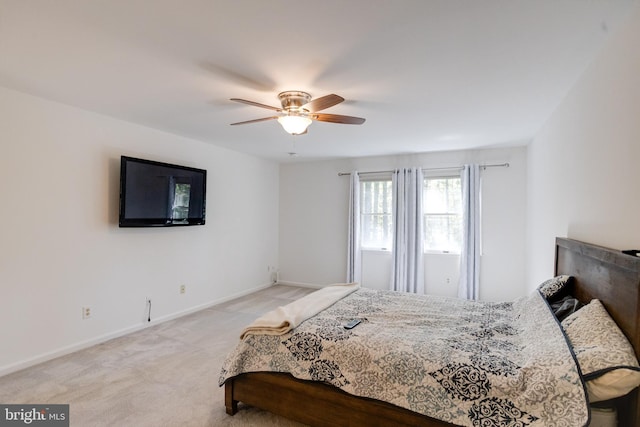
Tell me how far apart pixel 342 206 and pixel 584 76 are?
4.02 meters

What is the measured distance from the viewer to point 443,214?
16.9 ft

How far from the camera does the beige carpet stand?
2195 mm

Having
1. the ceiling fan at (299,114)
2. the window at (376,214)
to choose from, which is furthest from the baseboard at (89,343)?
the ceiling fan at (299,114)

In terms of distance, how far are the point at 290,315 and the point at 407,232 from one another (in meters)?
3.31

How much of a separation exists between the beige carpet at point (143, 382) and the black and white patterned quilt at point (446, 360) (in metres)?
0.36

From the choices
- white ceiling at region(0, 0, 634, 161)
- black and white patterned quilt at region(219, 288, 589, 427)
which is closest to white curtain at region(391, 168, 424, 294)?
white ceiling at region(0, 0, 634, 161)

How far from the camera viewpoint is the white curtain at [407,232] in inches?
203

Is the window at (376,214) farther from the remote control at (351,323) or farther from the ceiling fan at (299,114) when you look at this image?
the remote control at (351,323)

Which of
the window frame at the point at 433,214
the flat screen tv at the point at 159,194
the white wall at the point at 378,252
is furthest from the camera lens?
the window frame at the point at 433,214

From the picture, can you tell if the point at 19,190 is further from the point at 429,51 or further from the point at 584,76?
the point at 584,76

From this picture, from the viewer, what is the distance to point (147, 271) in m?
3.94

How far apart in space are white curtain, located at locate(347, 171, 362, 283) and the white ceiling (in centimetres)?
235

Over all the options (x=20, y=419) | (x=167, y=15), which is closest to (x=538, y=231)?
(x=167, y=15)

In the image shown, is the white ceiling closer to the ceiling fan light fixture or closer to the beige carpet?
the ceiling fan light fixture
